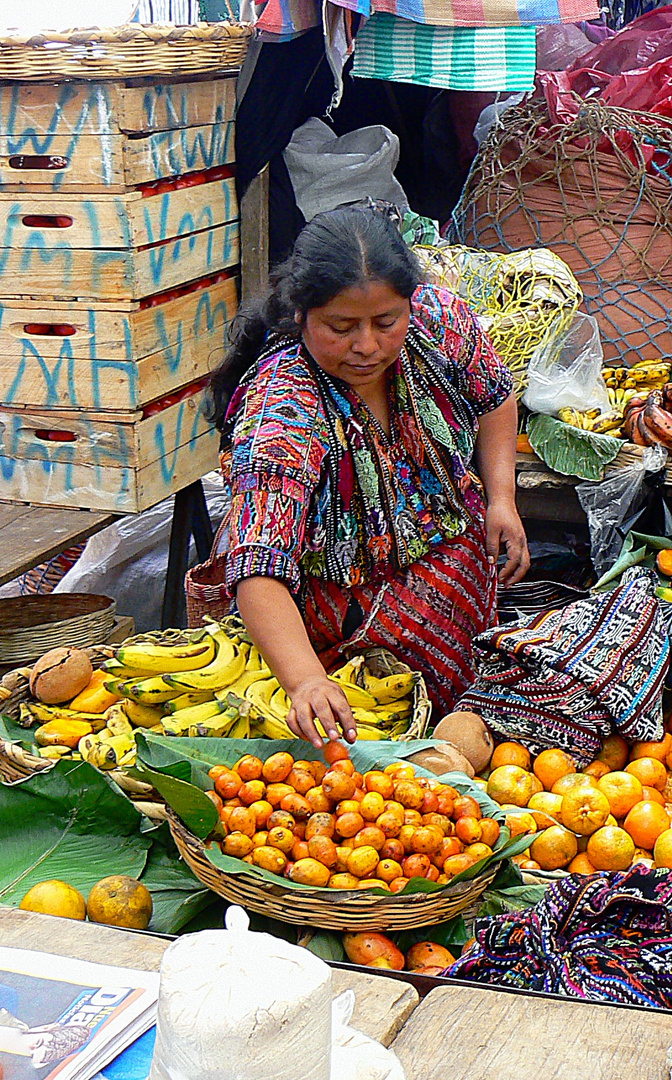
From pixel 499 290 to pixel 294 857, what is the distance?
105 inches


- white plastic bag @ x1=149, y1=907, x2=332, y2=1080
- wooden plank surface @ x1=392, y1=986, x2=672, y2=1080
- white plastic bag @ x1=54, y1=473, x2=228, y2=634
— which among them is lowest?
white plastic bag @ x1=54, y1=473, x2=228, y2=634

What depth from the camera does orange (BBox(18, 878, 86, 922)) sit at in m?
1.65

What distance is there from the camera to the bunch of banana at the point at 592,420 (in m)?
3.51

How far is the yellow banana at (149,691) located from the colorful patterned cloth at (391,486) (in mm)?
251

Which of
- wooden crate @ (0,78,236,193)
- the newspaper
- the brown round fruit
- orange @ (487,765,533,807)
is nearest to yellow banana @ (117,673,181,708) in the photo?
the brown round fruit

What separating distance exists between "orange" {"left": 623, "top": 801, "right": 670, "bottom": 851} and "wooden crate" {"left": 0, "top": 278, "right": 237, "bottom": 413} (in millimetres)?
1783

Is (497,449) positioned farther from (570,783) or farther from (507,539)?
(570,783)

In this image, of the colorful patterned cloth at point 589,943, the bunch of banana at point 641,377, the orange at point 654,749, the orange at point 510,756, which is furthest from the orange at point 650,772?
the bunch of banana at point 641,377

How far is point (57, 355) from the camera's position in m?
3.09

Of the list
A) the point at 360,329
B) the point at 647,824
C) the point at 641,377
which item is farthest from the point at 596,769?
the point at 641,377

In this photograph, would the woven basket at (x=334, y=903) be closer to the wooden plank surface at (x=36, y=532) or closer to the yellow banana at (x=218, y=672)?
the yellow banana at (x=218, y=672)

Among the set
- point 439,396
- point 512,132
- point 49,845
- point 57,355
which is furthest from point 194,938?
point 512,132

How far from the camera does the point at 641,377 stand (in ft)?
12.4

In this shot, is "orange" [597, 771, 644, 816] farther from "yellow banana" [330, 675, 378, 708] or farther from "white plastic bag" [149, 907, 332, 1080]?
"white plastic bag" [149, 907, 332, 1080]
